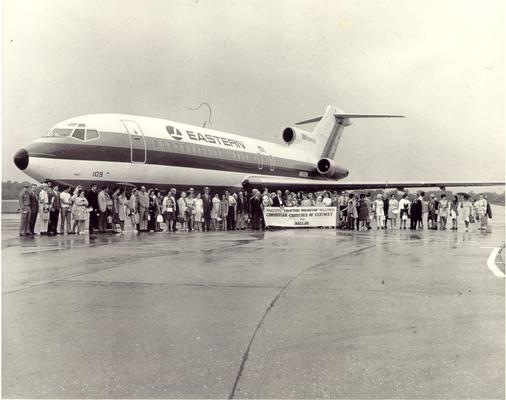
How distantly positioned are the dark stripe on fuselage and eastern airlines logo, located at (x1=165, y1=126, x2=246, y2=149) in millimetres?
308

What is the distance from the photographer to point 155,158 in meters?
20.1

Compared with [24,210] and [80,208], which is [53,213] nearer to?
[80,208]

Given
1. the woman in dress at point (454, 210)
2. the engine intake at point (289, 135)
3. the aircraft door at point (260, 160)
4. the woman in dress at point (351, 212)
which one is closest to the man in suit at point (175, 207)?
the woman in dress at point (351, 212)

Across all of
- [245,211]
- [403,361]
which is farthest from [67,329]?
[245,211]

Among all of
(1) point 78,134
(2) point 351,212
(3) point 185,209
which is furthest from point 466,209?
(1) point 78,134

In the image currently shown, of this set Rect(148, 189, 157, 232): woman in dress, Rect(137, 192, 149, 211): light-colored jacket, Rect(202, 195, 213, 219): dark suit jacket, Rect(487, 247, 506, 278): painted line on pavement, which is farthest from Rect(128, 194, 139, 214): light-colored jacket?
Rect(487, 247, 506, 278): painted line on pavement

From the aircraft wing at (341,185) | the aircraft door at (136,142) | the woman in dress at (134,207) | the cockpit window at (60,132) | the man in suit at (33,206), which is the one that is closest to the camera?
the man in suit at (33,206)

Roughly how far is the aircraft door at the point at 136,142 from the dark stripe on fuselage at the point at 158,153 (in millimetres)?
37

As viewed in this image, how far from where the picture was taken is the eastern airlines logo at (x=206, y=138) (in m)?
21.5

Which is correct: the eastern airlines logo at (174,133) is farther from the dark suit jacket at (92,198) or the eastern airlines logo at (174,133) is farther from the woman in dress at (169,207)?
the dark suit jacket at (92,198)

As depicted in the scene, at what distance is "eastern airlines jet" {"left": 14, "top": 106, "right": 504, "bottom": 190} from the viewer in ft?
56.9

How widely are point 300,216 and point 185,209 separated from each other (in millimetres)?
4697

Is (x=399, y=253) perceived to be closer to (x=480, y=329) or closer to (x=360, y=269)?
(x=360, y=269)

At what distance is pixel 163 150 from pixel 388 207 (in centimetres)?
987
